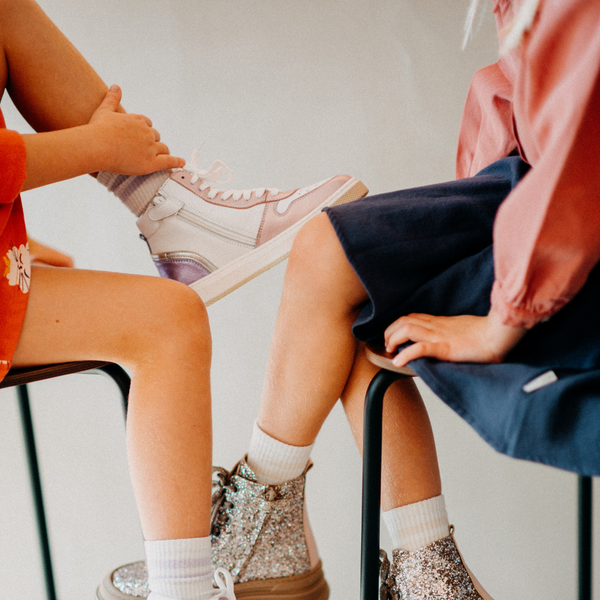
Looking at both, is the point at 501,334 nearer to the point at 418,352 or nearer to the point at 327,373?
the point at 418,352

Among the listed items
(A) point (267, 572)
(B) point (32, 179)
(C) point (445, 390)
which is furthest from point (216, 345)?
(C) point (445, 390)

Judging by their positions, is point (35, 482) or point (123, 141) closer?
point (123, 141)

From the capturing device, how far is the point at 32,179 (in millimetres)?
521

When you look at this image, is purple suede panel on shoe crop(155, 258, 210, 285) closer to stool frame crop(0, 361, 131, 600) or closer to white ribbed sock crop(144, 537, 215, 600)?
stool frame crop(0, 361, 131, 600)

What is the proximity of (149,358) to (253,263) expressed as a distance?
0.21 meters

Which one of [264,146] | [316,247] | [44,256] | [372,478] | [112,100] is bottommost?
[372,478]

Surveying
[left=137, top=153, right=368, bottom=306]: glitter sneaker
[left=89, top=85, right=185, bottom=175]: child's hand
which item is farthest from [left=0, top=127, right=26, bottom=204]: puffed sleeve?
[left=137, top=153, right=368, bottom=306]: glitter sneaker

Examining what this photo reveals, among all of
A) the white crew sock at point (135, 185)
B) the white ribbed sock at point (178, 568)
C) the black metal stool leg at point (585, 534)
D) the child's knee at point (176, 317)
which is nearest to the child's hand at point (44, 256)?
the white crew sock at point (135, 185)

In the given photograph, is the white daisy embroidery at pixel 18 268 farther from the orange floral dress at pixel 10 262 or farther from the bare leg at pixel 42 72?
the bare leg at pixel 42 72

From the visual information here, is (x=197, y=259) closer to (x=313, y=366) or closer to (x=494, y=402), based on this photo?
(x=313, y=366)

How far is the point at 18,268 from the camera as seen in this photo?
515mm

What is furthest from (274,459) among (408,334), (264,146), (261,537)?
(264,146)

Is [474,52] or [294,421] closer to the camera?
[294,421]

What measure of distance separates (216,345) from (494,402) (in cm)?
107
